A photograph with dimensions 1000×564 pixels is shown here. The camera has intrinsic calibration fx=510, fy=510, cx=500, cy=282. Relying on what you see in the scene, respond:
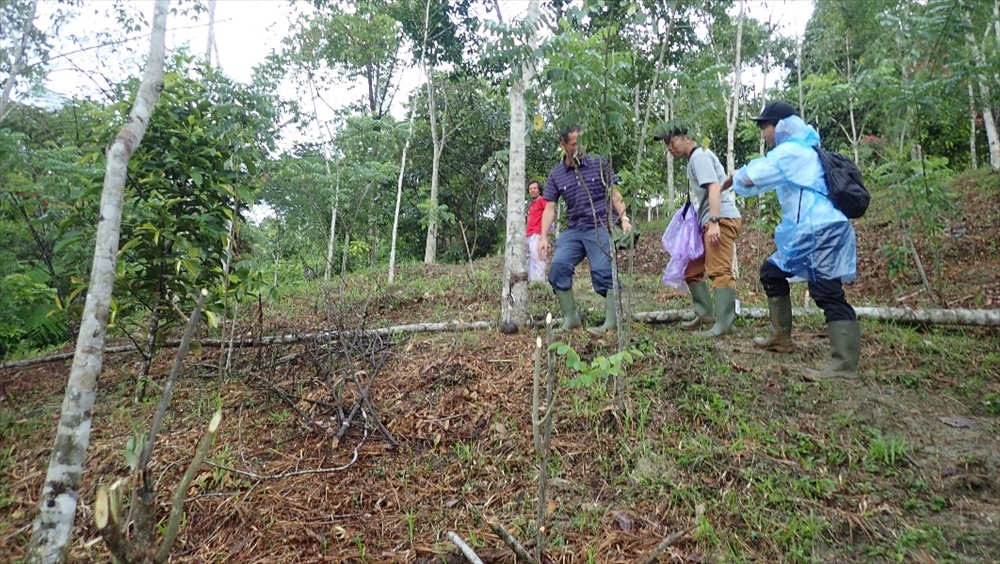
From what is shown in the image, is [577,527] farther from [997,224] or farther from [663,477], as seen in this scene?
[997,224]

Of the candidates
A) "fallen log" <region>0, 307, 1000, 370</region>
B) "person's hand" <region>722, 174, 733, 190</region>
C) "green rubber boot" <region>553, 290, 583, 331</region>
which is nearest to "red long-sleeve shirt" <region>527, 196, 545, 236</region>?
"fallen log" <region>0, 307, 1000, 370</region>

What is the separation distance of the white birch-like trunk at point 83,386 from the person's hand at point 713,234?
12.2 feet

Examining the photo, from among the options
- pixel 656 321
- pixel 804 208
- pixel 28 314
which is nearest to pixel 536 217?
pixel 656 321

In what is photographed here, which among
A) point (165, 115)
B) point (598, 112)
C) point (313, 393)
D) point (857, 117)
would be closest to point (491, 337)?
point (313, 393)

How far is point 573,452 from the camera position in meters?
2.74

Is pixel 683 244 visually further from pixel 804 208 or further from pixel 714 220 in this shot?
pixel 804 208

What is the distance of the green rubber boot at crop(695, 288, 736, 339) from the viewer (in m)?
4.25

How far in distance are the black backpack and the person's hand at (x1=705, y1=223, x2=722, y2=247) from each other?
0.81m

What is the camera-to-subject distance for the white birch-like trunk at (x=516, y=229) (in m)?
4.68

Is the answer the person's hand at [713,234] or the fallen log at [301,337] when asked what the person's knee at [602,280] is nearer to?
the person's hand at [713,234]

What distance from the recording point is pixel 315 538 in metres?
2.31

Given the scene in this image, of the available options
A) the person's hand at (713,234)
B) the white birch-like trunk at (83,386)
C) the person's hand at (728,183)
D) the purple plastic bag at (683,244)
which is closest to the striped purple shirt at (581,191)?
the purple plastic bag at (683,244)

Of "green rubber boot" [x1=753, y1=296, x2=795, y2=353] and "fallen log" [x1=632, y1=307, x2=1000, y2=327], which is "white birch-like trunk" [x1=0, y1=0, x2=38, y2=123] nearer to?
"fallen log" [x1=632, y1=307, x2=1000, y2=327]

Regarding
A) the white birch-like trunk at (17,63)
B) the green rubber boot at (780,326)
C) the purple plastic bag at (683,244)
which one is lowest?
the green rubber boot at (780,326)
